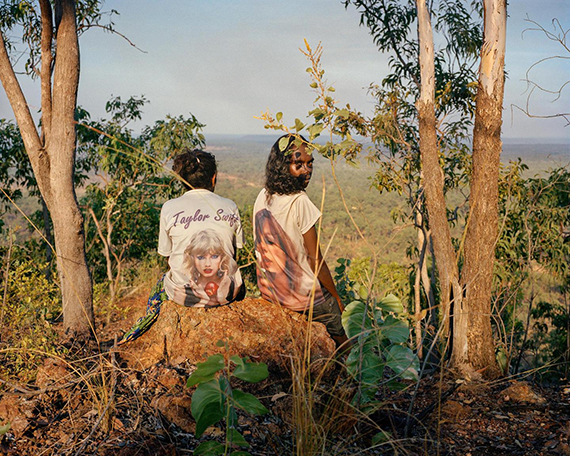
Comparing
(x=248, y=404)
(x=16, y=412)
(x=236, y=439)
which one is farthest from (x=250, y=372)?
(x=16, y=412)

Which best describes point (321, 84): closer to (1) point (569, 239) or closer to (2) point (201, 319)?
(2) point (201, 319)

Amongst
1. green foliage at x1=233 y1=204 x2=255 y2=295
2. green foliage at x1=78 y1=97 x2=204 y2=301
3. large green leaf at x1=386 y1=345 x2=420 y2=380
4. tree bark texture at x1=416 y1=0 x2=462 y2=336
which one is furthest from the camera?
green foliage at x1=233 y1=204 x2=255 y2=295

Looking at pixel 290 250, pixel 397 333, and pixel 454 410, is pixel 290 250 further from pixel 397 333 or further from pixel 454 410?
pixel 454 410

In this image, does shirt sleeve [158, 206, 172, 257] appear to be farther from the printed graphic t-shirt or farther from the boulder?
the boulder

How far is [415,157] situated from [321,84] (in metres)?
3.75

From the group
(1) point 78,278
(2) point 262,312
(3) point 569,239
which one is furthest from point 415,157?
(1) point 78,278

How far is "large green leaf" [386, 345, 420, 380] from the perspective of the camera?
5.77 ft

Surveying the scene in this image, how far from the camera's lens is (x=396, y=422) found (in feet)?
Answer: 6.88

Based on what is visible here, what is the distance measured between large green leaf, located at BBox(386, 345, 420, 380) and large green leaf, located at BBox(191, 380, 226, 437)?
0.65 m

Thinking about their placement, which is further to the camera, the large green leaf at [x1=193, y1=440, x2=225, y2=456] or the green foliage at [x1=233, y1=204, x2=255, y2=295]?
the green foliage at [x1=233, y1=204, x2=255, y2=295]

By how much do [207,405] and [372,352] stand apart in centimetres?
72

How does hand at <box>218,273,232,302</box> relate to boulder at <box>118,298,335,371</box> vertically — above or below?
above

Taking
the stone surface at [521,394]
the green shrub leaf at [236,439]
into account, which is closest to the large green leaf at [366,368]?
the green shrub leaf at [236,439]

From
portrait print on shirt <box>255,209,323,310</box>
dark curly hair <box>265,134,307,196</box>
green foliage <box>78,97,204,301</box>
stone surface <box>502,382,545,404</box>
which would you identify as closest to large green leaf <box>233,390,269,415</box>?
portrait print on shirt <box>255,209,323,310</box>
